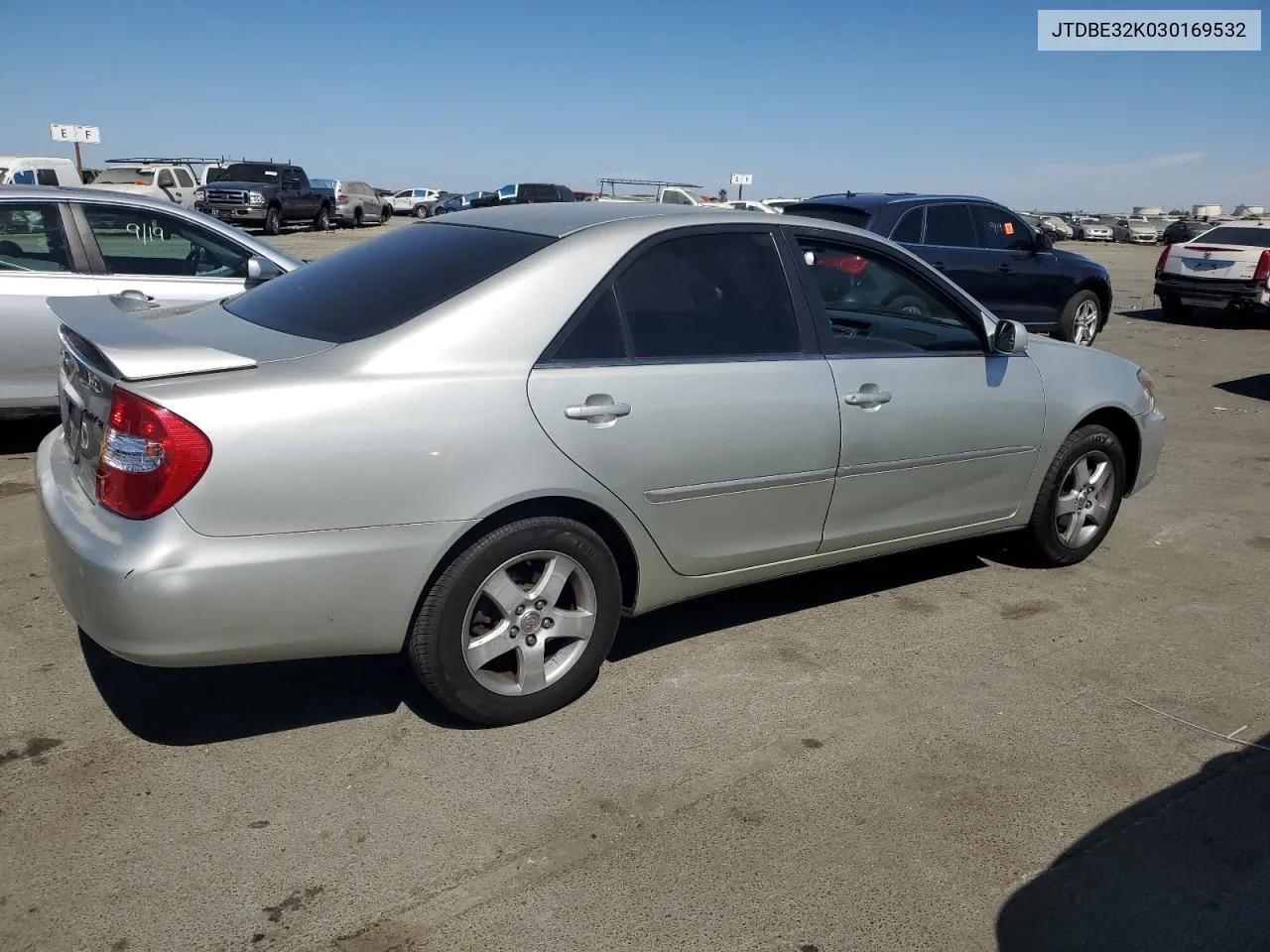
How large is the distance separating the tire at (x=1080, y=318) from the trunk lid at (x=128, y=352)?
10.4 meters

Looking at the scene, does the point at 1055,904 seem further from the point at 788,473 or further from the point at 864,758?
the point at 788,473

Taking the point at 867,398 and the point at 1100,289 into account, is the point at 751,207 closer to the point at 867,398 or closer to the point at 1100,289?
the point at 1100,289

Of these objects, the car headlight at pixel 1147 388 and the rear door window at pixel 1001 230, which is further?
the rear door window at pixel 1001 230

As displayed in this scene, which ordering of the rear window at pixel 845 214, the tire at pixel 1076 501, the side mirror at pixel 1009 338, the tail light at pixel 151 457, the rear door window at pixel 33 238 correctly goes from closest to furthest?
the tail light at pixel 151 457
the side mirror at pixel 1009 338
the tire at pixel 1076 501
the rear door window at pixel 33 238
the rear window at pixel 845 214

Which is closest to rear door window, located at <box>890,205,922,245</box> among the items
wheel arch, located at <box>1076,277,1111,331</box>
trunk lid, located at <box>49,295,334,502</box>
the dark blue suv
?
the dark blue suv

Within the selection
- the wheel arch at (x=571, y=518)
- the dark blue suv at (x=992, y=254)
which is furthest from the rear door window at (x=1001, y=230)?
the wheel arch at (x=571, y=518)

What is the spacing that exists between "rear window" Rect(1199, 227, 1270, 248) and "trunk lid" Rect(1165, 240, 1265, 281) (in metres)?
0.21

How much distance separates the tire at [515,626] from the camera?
3.28 metres

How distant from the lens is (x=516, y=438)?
10.8 ft

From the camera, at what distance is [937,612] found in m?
4.64

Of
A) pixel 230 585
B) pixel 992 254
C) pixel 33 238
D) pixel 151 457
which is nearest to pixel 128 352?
pixel 151 457

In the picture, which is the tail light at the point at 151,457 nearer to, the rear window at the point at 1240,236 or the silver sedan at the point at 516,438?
the silver sedan at the point at 516,438

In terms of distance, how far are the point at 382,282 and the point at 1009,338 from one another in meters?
2.47

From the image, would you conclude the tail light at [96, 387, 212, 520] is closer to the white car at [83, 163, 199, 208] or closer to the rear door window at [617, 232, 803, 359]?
the rear door window at [617, 232, 803, 359]
